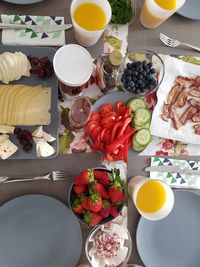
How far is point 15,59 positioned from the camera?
1190 mm

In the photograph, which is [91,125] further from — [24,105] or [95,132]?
[24,105]

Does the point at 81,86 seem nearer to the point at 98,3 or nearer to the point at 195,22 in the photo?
the point at 98,3

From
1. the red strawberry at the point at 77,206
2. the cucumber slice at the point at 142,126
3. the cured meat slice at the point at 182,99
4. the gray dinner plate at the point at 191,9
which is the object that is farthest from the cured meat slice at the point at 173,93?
the red strawberry at the point at 77,206

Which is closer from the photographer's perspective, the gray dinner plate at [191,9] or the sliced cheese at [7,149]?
the sliced cheese at [7,149]

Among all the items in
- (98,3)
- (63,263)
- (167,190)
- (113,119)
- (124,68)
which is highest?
(98,3)

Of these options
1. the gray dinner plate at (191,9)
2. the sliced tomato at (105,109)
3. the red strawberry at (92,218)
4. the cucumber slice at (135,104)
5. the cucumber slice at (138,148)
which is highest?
Result: the gray dinner plate at (191,9)

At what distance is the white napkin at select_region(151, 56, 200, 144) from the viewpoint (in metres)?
1.28

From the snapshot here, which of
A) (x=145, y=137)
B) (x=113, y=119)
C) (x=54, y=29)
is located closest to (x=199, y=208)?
(x=145, y=137)

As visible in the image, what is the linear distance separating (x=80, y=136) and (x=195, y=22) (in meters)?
0.54

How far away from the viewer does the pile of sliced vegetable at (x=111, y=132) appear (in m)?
1.20

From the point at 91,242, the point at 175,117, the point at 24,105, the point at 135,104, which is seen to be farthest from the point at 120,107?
the point at 91,242

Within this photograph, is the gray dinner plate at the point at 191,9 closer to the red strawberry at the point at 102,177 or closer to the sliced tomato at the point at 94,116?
the sliced tomato at the point at 94,116

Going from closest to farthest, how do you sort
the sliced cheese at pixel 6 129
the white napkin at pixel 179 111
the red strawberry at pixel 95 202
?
the red strawberry at pixel 95 202 < the sliced cheese at pixel 6 129 < the white napkin at pixel 179 111

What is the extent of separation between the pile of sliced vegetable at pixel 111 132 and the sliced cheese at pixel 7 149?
0.23 meters
